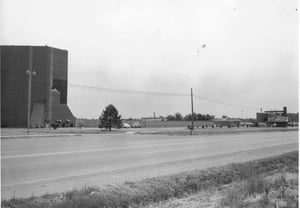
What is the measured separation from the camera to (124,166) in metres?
12.8

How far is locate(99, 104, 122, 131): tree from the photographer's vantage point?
55719 millimetres

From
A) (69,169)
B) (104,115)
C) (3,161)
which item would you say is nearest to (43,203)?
(69,169)

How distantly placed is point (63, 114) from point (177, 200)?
90078 mm

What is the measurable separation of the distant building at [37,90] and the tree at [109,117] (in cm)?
3402

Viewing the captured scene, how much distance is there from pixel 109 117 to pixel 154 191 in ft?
156

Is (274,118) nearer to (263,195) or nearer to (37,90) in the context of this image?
(37,90)

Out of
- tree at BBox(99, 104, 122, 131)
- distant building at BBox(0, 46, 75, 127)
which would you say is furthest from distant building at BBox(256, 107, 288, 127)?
tree at BBox(99, 104, 122, 131)

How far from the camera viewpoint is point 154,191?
827cm

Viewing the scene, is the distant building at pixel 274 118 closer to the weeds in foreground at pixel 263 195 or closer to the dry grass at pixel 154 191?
the dry grass at pixel 154 191

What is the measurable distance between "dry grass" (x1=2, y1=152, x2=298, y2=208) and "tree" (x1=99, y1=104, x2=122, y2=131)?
147 ft

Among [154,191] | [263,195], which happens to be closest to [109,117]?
[154,191]

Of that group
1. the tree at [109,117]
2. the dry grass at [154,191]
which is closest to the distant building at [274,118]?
the tree at [109,117]

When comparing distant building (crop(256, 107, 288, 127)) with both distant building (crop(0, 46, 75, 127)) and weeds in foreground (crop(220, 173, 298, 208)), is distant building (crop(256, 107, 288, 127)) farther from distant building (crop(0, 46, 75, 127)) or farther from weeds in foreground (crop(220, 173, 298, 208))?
weeds in foreground (crop(220, 173, 298, 208))

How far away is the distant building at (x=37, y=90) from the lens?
8938 cm
